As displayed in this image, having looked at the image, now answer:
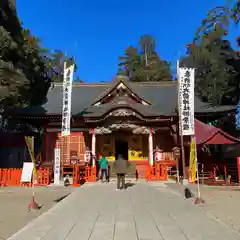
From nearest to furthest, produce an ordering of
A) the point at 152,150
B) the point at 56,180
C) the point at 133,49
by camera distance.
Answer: the point at 56,180
the point at 152,150
the point at 133,49

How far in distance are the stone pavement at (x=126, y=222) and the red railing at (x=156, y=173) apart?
6.40 meters

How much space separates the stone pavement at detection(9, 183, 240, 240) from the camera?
6.11 m

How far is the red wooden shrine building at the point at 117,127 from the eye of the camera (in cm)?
2059

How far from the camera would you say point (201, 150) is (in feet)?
70.3

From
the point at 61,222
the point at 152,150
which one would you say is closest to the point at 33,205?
the point at 61,222

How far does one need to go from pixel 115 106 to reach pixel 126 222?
43.7 ft

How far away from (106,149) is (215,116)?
832cm

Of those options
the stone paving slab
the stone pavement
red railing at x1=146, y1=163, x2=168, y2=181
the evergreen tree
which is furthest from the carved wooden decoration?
the evergreen tree

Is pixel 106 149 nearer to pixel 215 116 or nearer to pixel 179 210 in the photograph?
pixel 215 116

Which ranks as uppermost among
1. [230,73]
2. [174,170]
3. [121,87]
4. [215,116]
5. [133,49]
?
[133,49]

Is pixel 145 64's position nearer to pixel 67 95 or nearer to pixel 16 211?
pixel 67 95

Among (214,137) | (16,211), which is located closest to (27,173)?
(16,211)

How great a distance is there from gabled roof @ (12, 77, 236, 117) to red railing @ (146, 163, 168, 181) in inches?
162

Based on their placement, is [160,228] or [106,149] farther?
[106,149]
